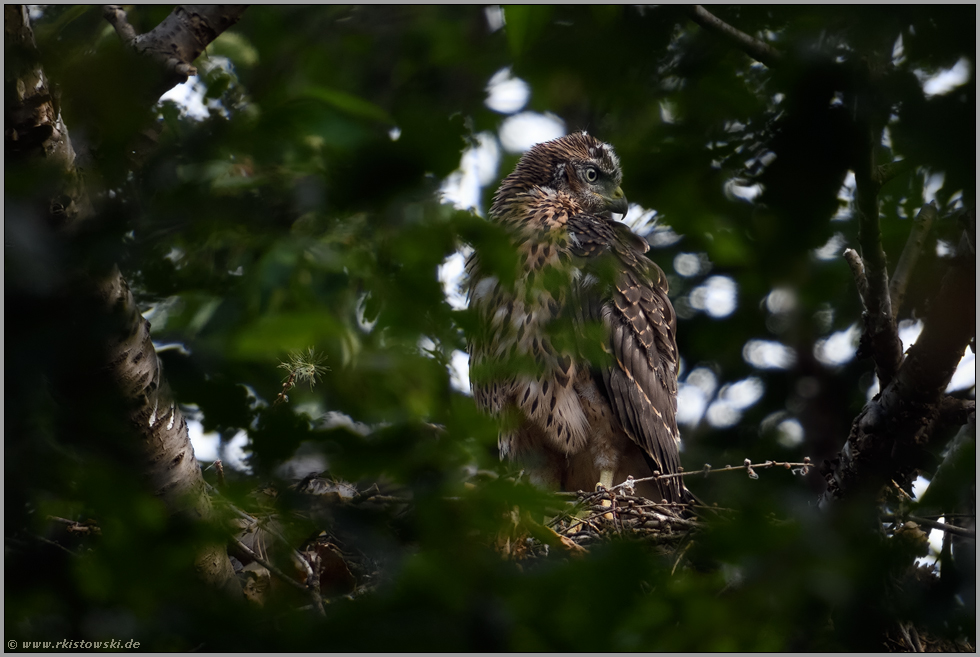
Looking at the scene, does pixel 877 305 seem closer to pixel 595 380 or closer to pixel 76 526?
pixel 595 380

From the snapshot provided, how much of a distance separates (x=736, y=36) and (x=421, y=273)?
2.18 ft

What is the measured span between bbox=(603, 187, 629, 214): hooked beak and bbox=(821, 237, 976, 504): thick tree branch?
84.0 inches

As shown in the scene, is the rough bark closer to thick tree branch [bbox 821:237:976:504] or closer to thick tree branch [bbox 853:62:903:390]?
thick tree branch [bbox 853:62:903:390]

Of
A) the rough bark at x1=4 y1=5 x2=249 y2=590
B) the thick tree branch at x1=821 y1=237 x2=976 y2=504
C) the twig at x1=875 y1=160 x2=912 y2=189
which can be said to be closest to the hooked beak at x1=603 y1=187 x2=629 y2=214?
the thick tree branch at x1=821 y1=237 x2=976 y2=504

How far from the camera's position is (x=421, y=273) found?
Result: 1093mm

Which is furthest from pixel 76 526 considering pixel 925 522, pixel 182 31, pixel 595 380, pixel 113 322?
pixel 595 380

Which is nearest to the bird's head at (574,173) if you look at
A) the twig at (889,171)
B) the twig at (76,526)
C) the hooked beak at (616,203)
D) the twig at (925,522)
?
the hooked beak at (616,203)

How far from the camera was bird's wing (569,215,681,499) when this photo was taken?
4.00 metres

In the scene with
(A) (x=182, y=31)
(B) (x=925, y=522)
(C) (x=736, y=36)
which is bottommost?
(B) (x=925, y=522)

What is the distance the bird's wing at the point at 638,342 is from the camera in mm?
4000

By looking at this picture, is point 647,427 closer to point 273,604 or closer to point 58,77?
point 273,604

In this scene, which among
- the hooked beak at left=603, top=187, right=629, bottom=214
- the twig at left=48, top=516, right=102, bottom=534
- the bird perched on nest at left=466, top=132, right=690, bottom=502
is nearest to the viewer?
the twig at left=48, top=516, right=102, bottom=534

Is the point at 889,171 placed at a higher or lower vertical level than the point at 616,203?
higher

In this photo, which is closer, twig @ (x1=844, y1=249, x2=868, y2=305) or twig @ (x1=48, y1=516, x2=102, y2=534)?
twig @ (x1=48, y1=516, x2=102, y2=534)
